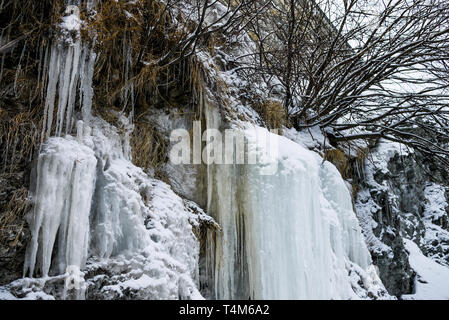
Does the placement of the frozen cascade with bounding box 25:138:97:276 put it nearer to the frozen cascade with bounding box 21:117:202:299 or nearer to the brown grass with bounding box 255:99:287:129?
the frozen cascade with bounding box 21:117:202:299

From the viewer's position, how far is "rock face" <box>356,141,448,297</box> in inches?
Answer: 238

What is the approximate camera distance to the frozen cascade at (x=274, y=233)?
10.6ft

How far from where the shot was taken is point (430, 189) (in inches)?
427

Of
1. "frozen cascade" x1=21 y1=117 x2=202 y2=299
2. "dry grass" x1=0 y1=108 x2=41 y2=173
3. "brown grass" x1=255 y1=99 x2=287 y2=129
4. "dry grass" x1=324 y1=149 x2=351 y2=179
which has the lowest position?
"frozen cascade" x1=21 y1=117 x2=202 y2=299

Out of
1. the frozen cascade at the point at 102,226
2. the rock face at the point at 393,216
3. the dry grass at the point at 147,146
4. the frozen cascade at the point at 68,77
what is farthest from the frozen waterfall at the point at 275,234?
the rock face at the point at 393,216

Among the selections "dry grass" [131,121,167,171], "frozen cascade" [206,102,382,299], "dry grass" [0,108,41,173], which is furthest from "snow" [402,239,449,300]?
"dry grass" [0,108,41,173]

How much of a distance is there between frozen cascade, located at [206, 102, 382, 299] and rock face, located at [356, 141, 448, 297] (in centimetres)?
256

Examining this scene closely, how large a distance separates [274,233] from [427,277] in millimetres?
6033

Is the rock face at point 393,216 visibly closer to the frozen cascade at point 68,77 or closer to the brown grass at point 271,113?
the brown grass at point 271,113

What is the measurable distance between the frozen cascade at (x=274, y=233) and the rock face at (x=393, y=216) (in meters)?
2.56

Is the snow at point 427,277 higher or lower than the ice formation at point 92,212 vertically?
lower

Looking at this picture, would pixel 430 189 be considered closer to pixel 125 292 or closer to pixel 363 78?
pixel 363 78

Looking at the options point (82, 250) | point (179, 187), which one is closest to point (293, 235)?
point (179, 187)
